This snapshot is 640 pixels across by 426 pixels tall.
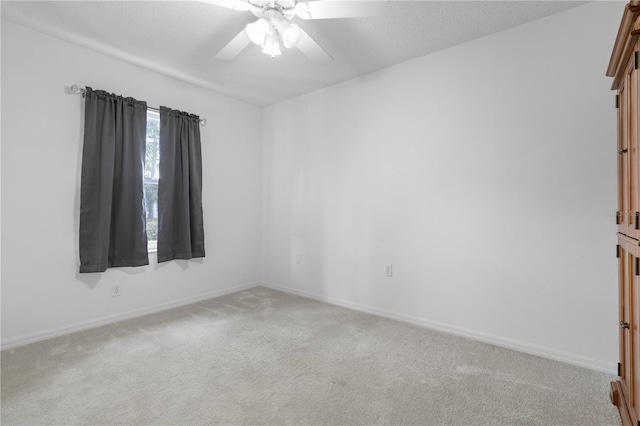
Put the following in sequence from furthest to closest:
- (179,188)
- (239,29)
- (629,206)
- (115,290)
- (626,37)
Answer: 1. (179,188)
2. (115,290)
3. (239,29)
4. (629,206)
5. (626,37)

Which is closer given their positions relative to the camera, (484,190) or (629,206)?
(629,206)

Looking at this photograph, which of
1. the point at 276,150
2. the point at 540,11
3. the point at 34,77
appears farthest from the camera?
the point at 276,150

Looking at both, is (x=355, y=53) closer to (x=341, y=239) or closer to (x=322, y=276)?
(x=341, y=239)

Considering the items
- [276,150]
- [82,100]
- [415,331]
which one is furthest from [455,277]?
[82,100]

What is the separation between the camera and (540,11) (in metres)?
2.25

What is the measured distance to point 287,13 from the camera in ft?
6.47

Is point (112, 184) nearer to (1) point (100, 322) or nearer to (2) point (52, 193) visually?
(2) point (52, 193)

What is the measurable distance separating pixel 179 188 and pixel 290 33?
7.12 ft

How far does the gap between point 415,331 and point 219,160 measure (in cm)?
290

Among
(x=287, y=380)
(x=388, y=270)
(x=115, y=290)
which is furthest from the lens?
(x=388, y=270)

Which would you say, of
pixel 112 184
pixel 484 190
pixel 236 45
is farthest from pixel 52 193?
pixel 484 190

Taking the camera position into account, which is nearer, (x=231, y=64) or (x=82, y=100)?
(x=82, y=100)

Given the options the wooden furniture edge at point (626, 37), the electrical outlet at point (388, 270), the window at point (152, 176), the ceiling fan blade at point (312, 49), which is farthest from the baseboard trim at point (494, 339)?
the ceiling fan blade at point (312, 49)

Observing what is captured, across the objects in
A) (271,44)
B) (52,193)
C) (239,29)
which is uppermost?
(239,29)
